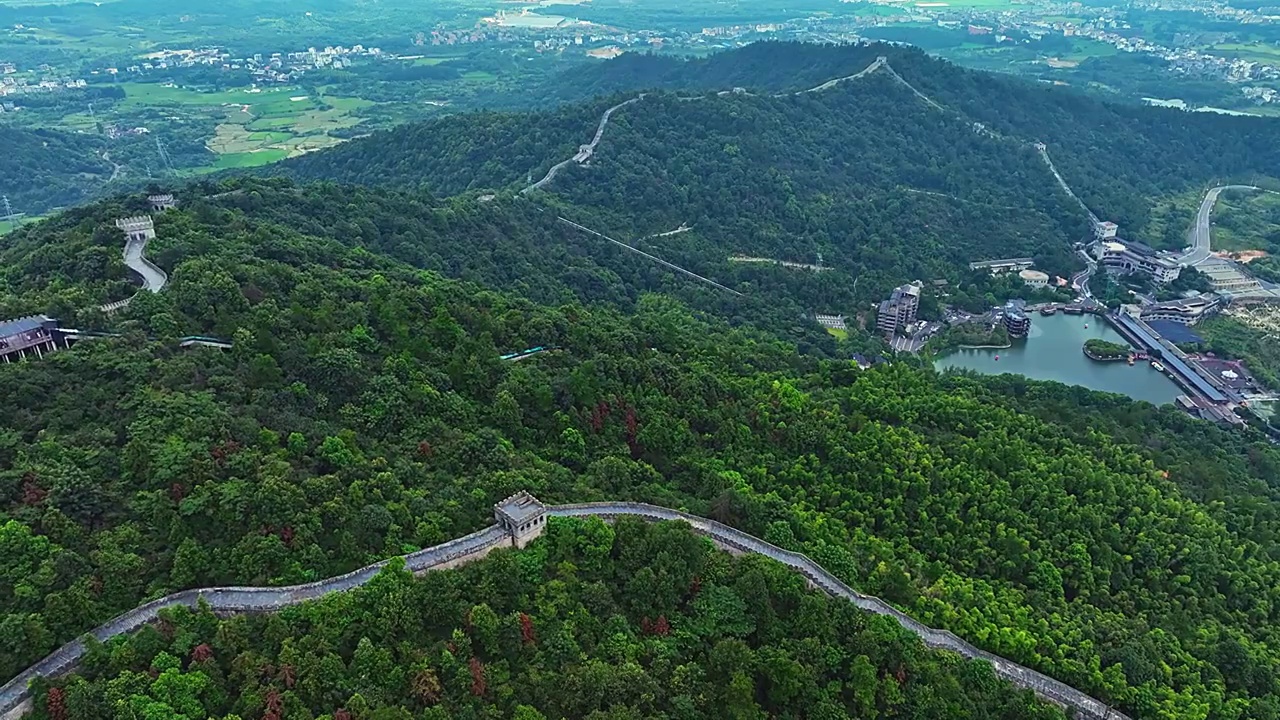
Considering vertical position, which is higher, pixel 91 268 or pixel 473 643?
pixel 91 268

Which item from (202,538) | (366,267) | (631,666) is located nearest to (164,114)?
(366,267)

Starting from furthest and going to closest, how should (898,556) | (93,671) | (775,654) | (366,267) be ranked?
(366,267) < (898,556) < (775,654) < (93,671)

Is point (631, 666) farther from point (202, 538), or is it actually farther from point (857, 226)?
point (857, 226)

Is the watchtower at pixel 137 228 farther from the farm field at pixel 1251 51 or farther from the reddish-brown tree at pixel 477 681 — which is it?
the farm field at pixel 1251 51

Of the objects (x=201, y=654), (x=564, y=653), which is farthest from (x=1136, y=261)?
(x=201, y=654)

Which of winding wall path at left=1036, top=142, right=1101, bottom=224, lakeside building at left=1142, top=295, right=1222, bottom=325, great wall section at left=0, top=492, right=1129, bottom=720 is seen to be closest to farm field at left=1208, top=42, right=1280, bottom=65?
winding wall path at left=1036, top=142, right=1101, bottom=224

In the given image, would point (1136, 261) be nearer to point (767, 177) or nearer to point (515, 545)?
point (767, 177)

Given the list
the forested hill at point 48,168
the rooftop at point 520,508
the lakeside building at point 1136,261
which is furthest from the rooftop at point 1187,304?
the forested hill at point 48,168
